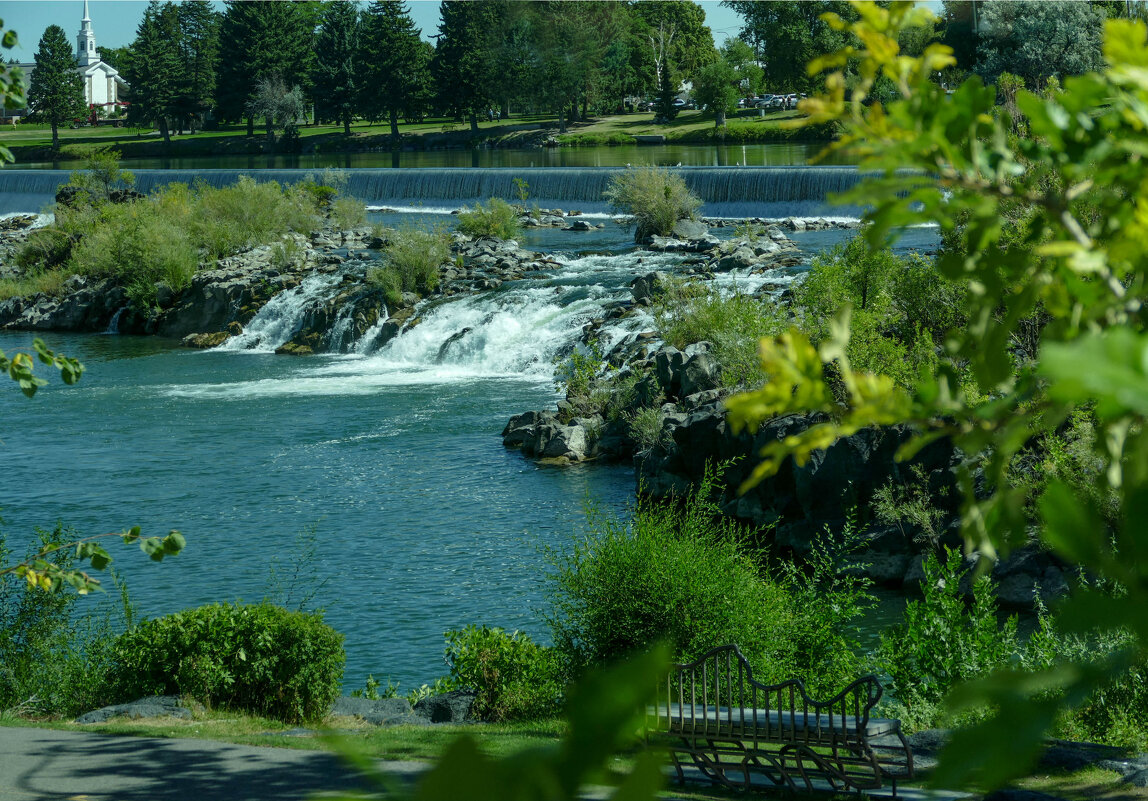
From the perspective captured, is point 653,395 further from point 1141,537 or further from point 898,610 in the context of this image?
point 1141,537

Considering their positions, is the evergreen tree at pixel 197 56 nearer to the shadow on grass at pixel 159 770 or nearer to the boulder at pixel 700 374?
the boulder at pixel 700 374

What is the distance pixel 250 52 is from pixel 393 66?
38.2ft

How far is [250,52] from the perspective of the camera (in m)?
82.3

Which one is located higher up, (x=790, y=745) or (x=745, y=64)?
(x=745, y=64)

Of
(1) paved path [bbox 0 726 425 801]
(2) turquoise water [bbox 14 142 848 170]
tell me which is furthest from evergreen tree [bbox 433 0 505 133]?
(1) paved path [bbox 0 726 425 801]

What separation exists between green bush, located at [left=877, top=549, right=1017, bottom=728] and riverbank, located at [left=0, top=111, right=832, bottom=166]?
51156 mm

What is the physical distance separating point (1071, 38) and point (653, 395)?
107 feet

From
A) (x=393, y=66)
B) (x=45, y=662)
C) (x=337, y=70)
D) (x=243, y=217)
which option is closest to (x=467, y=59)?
(x=393, y=66)

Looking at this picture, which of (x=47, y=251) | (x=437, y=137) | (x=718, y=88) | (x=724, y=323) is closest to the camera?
(x=724, y=323)

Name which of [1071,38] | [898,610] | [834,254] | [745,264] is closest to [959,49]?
[1071,38]

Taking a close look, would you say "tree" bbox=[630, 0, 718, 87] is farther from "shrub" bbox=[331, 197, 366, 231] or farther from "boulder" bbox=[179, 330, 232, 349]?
"boulder" bbox=[179, 330, 232, 349]

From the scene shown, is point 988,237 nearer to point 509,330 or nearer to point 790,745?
point 790,745

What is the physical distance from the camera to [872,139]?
150 centimetres

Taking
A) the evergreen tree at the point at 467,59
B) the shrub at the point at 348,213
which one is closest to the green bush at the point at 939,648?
the shrub at the point at 348,213
